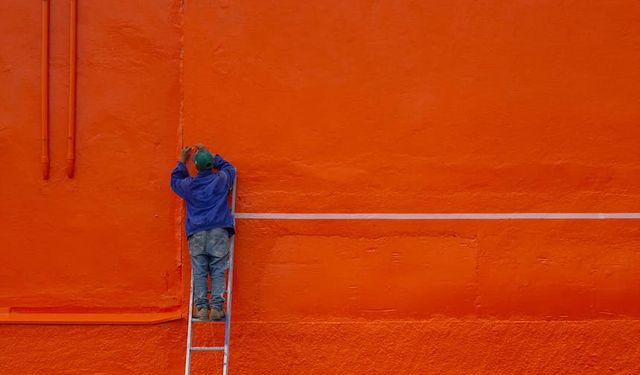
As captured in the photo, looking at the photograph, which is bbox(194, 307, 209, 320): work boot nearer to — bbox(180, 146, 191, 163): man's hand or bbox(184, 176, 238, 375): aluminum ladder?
bbox(184, 176, 238, 375): aluminum ladder

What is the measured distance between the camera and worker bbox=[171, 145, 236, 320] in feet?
19.0

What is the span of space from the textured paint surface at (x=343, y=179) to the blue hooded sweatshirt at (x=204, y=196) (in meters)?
0.27

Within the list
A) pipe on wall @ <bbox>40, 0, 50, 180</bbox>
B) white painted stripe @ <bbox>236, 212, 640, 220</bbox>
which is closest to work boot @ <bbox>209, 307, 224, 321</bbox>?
white painted stripe @ <bbox>236, 212, 640, 220</bbox>

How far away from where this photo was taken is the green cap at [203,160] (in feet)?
19.0

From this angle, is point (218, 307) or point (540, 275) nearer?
point (218, 307)

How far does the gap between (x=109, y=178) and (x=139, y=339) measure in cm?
119

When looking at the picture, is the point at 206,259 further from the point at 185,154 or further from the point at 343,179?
the point at 343,179

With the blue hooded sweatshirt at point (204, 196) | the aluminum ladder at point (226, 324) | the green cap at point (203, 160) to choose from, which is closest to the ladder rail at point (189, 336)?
the aluminum ladder at point (226, 324)

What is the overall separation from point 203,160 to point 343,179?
107 centimetres

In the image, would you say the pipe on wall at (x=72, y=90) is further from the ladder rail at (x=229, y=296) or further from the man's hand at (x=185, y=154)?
the ladder rail at (x=229, y=296)

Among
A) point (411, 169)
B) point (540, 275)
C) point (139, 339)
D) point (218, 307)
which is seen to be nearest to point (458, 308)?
point (540, 275)

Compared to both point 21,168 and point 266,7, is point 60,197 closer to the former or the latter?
point 21,168

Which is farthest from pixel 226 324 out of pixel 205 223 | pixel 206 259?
pixel 205 223

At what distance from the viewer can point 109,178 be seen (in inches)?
240
